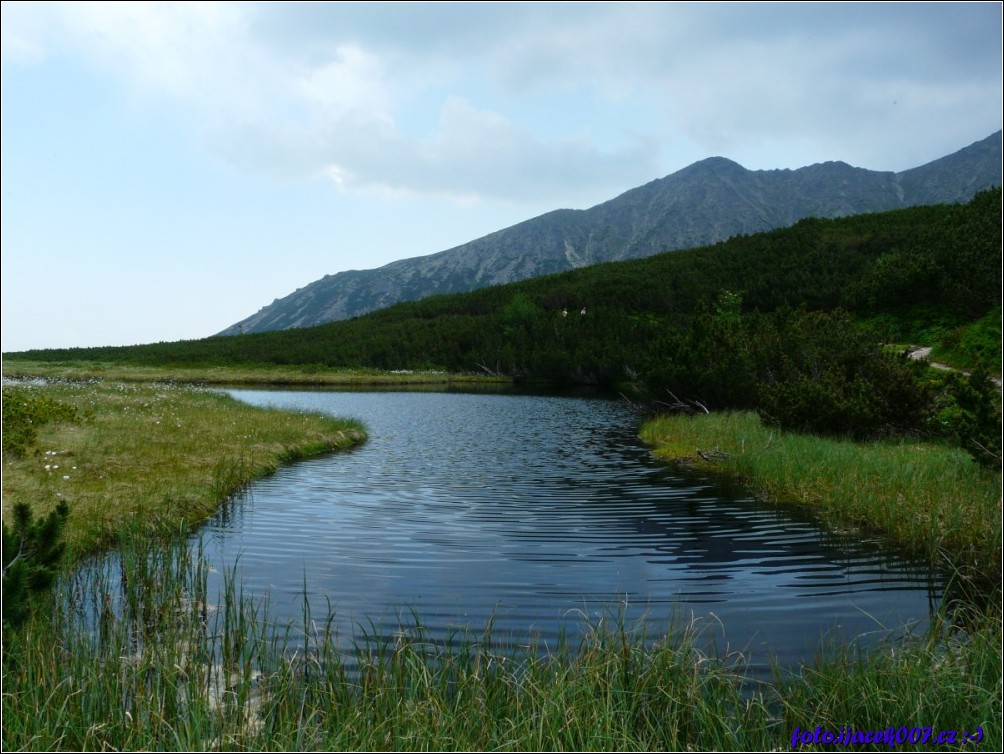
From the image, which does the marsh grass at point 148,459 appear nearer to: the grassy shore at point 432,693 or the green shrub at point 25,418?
the green shrub at point 25,418

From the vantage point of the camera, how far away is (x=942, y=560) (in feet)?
38.4

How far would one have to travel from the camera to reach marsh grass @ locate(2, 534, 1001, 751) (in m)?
5.27

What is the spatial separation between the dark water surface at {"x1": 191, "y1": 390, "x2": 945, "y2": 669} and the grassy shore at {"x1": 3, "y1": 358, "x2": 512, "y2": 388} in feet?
189

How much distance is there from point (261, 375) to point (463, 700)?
3371 inches

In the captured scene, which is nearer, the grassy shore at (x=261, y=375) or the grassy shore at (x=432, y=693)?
the grassy shore at (x=432, y=693)

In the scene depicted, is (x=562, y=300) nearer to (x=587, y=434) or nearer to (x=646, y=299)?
(x=646, y=299)

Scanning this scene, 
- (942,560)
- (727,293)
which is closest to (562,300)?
(727,293)

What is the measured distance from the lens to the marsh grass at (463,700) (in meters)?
5.27

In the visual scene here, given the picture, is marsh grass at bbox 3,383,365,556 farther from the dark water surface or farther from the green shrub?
the dark water surface

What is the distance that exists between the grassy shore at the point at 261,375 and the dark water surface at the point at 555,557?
57.6 m

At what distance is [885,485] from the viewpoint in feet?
48.4

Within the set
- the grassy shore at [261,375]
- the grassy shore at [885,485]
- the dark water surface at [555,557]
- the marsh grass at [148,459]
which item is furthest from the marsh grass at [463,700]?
the grassy shore at [261,375]

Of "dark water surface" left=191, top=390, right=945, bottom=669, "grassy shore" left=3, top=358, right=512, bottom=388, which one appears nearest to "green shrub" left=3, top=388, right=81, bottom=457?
"dark water surface" left=191, top=390, right=945, bottom=669

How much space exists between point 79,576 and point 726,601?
30.6 ft
